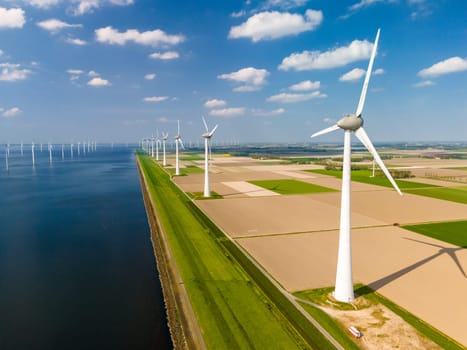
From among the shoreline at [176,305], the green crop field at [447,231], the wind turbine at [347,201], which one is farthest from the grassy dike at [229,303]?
the green crop field at [447,231]

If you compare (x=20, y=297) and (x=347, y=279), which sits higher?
(x=347, y=279)

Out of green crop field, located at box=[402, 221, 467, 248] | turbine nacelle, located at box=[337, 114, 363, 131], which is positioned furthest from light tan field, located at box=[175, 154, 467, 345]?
turbine nacelle, located at box=[337, 114, 363, 131]

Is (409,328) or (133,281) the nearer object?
(409,328)

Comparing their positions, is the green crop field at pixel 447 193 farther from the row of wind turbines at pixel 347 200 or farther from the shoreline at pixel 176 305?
the shoreline at pixel 176 305

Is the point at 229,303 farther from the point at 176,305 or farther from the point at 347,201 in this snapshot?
the point at 347,201

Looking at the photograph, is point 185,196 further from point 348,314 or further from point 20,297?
point 348,314

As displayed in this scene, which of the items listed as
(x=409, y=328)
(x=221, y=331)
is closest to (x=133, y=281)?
(x=221, y=331)
